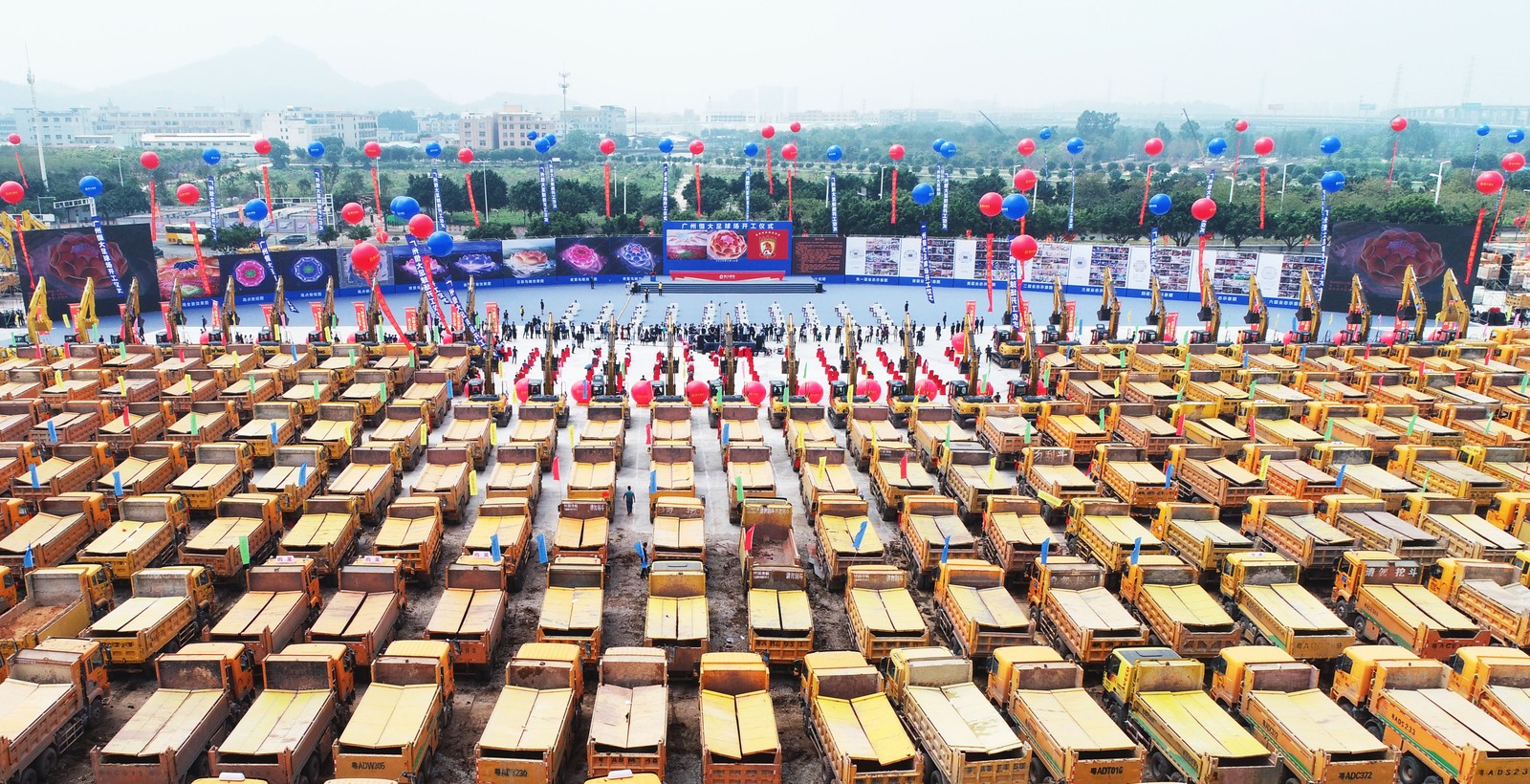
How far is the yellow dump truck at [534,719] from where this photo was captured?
11.7 metres

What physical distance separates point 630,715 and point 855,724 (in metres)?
2.96

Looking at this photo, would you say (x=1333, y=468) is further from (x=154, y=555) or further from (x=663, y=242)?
(x=663, y=242)

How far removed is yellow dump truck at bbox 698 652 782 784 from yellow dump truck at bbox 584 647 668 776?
0.59 meters

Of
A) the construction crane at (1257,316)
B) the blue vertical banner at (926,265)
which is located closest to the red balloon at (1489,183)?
the construction crane at (1257,316)

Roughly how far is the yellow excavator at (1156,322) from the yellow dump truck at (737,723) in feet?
96.6

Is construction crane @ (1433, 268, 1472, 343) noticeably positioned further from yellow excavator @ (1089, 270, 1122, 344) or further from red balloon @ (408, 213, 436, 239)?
red balloon @ (408, 213, 436, 239)

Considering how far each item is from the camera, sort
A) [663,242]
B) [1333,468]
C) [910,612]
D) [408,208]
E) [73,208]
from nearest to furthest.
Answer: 1. [910,612]
2. [1333,468]
3. [408,208]
4. [663,242]
5. [73,208]

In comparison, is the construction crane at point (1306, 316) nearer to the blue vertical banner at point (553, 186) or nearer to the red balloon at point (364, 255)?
the red balloon at point (364, 255)

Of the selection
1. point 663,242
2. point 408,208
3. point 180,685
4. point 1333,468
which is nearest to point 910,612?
point 180,685

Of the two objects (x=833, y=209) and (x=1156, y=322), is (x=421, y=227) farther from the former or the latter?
(x=833, y=209)

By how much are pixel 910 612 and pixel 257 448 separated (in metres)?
17.2

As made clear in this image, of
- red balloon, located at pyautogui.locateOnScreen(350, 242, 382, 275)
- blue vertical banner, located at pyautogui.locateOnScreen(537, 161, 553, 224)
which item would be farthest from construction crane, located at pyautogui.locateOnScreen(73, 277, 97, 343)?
blue vertical banner, located at pyautogui.locateOnScreen(537, 161, 553, 224)

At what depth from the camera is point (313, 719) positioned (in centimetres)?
1251

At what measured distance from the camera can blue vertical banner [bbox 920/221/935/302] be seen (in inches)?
2004
